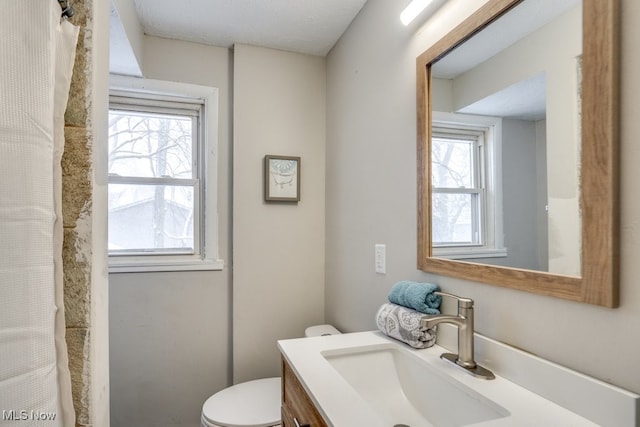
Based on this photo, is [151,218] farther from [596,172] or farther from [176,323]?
[596,172]

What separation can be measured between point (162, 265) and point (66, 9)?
1.37 meters

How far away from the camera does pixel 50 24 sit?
2.31 ft

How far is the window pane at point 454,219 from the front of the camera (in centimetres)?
105

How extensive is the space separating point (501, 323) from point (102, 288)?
3.53 ft

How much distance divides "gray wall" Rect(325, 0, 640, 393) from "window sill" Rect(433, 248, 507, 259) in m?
0.08

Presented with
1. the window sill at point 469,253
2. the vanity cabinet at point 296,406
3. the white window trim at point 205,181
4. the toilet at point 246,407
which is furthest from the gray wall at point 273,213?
the window sill at point 469,253

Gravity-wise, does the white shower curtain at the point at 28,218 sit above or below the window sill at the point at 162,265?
above

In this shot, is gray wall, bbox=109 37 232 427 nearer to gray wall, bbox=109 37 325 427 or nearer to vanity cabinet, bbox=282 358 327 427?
gray wall, bbox=109 37 325 427

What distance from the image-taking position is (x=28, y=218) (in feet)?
2.14

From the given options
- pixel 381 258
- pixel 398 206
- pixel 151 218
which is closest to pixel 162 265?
pixel 151 218

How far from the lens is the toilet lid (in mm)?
1395

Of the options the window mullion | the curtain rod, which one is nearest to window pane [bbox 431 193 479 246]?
the curtain rod

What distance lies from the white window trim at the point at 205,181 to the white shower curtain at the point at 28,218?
1208 mm

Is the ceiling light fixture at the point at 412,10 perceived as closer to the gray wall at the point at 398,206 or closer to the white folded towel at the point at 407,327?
the gray wall at the point at 398,206
